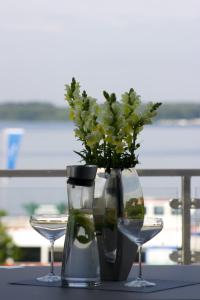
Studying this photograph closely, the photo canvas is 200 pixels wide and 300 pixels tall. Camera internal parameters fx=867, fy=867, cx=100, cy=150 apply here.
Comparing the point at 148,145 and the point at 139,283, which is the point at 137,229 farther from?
the point at 148,145

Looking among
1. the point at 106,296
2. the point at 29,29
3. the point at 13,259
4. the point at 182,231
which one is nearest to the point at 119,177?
the point at 106,296

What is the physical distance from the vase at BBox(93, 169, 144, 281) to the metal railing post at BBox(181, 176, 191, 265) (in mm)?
2128

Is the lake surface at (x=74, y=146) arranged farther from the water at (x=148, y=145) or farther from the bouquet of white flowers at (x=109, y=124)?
the bouquet of white flowers at (x=109, y=124)

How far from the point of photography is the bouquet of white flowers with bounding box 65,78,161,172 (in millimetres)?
1938

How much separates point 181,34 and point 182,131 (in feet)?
21.5

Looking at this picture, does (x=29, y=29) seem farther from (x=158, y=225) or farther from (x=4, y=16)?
(x=158, y=225)

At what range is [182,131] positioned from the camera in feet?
142

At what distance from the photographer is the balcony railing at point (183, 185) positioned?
13.4 ft

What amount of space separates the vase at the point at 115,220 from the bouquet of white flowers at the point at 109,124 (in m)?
0.05

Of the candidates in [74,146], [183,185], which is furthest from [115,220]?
[74,146]

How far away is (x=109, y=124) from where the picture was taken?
194 centimetres

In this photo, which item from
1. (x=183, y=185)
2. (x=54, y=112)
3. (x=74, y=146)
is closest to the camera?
(x=183, y=185)

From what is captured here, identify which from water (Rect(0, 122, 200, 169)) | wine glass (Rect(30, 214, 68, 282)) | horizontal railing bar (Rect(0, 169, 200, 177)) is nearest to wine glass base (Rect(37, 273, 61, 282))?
wine glass (Rect(30, 214, 68, 282))

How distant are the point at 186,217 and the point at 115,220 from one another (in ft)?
7.18
